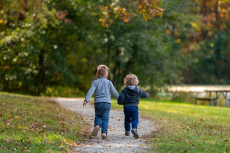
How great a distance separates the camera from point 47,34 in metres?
25.2

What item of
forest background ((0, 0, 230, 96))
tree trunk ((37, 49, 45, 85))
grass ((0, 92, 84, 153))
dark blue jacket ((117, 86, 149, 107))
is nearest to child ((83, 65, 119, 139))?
dark blue jacket ((117, 86, 149, 107))

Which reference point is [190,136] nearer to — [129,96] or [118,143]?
[129,96]

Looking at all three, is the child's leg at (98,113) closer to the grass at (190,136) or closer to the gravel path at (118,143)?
the gravel path at (118,143)

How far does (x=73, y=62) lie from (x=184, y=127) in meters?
18.7

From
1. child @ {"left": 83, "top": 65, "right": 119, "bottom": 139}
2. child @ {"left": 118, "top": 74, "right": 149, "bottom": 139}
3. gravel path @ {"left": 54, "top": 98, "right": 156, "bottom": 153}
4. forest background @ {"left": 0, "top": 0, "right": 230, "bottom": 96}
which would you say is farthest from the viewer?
forest background @ {"left": 0, "top": 0, "right": 230, "bottom": 96}

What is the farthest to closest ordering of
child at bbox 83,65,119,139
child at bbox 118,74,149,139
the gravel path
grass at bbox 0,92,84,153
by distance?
1. child at bbox 118,74,149,139
2. child at bbox 83,65,119,139
3. the gravel path
4. grass at bbox 0,92,84,153

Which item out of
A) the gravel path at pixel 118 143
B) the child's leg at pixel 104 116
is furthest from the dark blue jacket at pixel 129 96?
the gravel path at pixel 118 143

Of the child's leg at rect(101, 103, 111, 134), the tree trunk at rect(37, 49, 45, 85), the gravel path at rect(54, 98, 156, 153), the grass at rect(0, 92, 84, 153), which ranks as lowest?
the gravel path at rect(54, 98, 156, 153)

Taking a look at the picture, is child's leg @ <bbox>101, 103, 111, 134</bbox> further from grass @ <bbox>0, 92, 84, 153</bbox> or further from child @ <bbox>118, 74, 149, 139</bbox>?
grass @ <bbox>0, 92, 84, 153</bbox>

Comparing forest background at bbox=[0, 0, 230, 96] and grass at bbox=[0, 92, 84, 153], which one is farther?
forest background at bbox=[0, 0, 230, 96]

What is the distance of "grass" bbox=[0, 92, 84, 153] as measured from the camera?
7.02 meters

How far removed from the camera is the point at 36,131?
28.0ft

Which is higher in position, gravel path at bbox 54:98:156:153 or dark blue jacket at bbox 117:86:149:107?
dark blue jacket at bbox 117:86:149:107

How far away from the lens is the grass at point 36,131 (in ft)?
23.0
